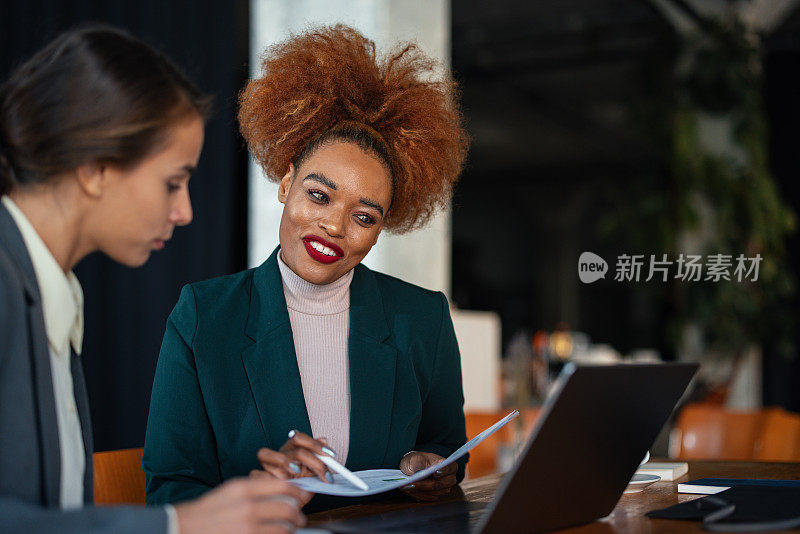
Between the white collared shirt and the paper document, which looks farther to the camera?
the paper document

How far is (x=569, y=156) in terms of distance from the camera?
13.5m

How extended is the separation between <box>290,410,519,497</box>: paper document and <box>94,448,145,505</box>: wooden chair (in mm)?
420

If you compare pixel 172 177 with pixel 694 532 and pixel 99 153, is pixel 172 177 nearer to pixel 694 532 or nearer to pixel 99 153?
pixel 99 153

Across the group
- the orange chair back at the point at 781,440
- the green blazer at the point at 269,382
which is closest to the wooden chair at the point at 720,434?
the orange chair back at the point at 781,440

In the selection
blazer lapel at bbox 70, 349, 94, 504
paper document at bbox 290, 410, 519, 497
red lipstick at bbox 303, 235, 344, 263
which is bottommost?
paper document at bbox 290, 410, 519, 497

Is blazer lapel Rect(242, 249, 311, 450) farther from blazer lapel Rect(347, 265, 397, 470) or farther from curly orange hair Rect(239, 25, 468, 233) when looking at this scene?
curly orange hair Rect(239, 25, 468, 233)

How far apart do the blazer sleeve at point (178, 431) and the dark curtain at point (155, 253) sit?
1817 millimetres

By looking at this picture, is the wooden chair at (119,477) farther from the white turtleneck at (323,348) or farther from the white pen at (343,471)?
the white pen at (343,471)

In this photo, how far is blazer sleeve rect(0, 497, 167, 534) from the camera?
0.91 meters

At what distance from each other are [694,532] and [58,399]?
0.81 metres

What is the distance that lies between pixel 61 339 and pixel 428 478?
658mm

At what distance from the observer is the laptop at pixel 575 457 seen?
3.43ft

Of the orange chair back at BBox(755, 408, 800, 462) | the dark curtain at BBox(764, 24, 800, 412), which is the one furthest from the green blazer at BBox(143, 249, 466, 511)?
the dark curtain at BBox(764, 24, 800, 412)

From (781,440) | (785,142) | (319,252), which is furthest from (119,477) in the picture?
(785,142)
